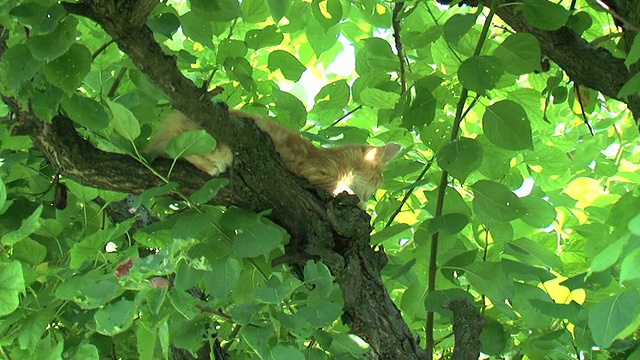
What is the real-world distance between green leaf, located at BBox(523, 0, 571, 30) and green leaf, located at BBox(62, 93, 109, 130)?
959 millimetres

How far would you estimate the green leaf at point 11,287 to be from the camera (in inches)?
60.7

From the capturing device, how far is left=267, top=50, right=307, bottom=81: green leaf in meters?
2.21

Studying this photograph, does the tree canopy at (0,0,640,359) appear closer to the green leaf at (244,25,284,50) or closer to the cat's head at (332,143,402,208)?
the green leaf at (244,25,284,50)

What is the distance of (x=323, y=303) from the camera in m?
1.50

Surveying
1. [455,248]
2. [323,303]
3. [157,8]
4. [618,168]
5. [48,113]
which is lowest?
[48,113]

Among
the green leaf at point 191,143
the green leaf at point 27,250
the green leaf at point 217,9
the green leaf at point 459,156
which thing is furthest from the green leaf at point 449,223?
the green leaf at point 27,250

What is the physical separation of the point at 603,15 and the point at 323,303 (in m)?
1.47

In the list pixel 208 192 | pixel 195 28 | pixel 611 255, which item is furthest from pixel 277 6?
pixel 611 255

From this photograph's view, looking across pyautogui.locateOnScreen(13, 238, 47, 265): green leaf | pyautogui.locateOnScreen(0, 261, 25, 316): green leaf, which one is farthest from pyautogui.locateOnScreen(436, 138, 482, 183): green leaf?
pyautogui.locateOnScreen(13, 238, 47, 265): green leaf

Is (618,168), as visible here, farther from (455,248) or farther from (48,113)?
(48,113)

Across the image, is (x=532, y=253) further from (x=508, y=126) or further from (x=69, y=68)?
(x=69, y=68)

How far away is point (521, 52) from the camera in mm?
1598

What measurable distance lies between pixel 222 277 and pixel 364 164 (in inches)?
54.2

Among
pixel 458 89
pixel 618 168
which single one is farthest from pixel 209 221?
pixel 618 168
